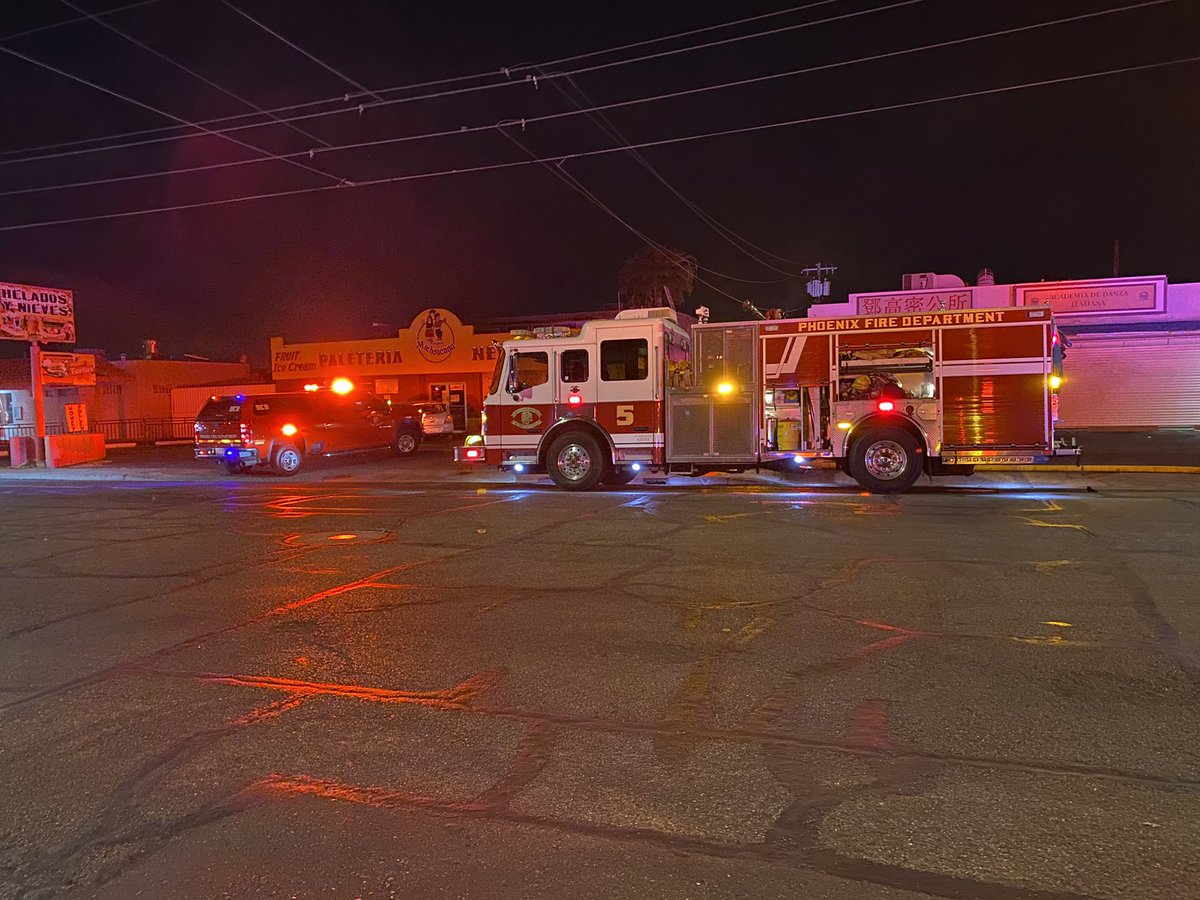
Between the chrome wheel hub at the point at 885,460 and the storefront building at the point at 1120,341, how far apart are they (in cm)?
1147

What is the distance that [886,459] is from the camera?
14156 mm

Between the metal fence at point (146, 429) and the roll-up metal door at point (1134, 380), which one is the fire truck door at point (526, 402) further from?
the metal fence at point (146, 429)

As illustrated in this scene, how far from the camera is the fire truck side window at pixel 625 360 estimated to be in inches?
590

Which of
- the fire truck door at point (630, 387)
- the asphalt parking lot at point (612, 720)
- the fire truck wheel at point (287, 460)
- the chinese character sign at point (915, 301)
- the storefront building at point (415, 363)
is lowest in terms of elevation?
the asphalt parking lot at point (612, 720)

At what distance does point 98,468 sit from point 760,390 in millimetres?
17621

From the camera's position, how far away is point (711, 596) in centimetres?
725

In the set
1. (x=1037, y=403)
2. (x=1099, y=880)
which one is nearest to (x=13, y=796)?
(x=1099, y=880)

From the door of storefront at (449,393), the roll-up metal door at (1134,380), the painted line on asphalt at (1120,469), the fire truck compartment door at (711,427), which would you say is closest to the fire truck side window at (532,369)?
the fire truck compartment door at (711,427)

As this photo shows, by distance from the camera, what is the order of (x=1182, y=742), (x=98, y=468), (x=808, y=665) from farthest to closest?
1. (x=98, y=468)
2. (x=808, y=665)
3. (x=1182, y=742)

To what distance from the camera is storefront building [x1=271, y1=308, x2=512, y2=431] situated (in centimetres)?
3312

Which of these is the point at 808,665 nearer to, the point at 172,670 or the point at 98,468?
the point at 172,670

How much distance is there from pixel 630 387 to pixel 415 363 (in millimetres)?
20481

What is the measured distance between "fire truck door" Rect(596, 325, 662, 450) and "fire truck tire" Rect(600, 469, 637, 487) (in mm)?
1015

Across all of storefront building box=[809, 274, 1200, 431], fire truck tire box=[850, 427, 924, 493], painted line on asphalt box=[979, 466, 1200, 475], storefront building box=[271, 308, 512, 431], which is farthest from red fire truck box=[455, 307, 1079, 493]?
storefront building box=[271, 308, 512, 431]
